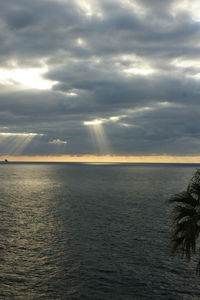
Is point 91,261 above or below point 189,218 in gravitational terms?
below

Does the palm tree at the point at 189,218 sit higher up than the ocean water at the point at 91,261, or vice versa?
the palm tree at the point at 189,218

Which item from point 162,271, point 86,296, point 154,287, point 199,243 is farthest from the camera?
point 199,243

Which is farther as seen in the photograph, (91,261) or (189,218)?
(91,261)

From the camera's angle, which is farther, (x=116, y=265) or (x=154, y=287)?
(x=116, y=265)

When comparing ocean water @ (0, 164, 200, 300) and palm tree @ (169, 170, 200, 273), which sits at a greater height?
palm tree @ (169, 170, 200, 273)

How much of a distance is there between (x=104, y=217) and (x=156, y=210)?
2087 cm

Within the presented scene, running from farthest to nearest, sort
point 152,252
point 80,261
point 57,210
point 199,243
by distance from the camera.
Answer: point 57,210 < point 199,243 < point 152,252 < point 80,261

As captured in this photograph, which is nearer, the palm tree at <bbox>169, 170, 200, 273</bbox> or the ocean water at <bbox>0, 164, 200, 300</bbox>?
the palm tree at <bbox>169, 170, 200, 273</bbox>

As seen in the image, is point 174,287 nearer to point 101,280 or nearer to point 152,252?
point 101,280

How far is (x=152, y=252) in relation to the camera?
49062 mm

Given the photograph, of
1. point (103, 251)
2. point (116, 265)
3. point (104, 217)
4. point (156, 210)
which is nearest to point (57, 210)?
point (104, 217)

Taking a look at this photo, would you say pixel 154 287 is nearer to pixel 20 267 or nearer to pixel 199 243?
pixel 20 267

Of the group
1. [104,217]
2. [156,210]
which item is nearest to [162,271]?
[104,217]

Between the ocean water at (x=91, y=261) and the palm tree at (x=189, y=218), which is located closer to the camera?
the palm tree at (x=189, y=218)
